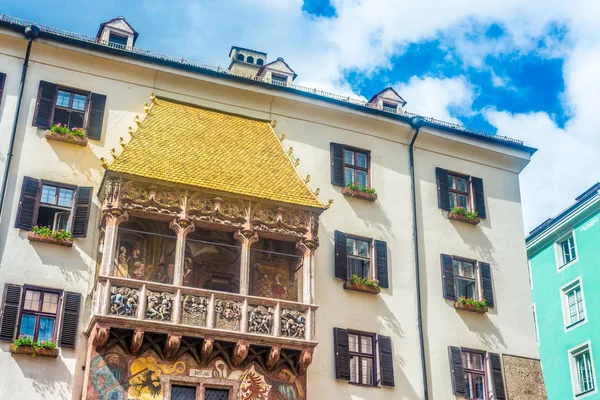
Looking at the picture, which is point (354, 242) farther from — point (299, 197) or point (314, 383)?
point (314, 383)

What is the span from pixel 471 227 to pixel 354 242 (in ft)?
16.5

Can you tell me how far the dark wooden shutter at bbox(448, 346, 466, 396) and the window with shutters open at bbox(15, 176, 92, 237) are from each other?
12.5 metres

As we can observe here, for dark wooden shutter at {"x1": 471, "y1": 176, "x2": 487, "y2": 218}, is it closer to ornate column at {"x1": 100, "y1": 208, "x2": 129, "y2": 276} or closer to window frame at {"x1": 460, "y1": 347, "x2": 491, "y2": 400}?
window frame at {"x1": 460, "y1": 347, "x2": 491, "y2": 400}

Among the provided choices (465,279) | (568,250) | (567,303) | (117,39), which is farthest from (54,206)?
(568,250)

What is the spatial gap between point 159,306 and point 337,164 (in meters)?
9.33

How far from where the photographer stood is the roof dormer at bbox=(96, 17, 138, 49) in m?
29.0

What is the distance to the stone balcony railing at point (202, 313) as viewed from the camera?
75.8 feet

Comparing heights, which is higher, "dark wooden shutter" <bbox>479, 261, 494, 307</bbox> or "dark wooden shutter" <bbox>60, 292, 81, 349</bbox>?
"dark wooden shutter" <bbox>479, 261, 494, 307</bbox>

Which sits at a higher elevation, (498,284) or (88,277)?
(498,284)

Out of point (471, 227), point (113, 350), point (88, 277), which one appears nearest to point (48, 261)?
point (88, 277)

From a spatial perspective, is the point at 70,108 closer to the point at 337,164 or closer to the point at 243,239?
the point at 243,239

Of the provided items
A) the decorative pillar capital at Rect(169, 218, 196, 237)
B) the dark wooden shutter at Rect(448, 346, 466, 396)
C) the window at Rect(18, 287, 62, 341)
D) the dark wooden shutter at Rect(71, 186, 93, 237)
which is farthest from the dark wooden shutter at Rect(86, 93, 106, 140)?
the dark wooden shutter at Rect(448, 346, 466, 396)

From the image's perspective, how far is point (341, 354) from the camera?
26.8m

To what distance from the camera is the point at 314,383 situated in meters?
26.1
